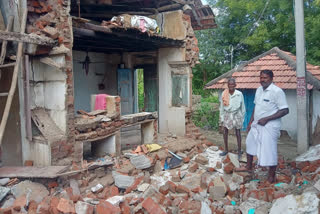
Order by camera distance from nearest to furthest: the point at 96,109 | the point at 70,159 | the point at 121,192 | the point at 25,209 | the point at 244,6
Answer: the point at 25,209 < the point at 121,192 < the point at 70,159 < the point at 96,109 < the point at 244,6

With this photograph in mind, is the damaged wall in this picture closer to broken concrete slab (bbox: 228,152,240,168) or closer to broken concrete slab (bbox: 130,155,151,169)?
broken concrete slab (bbox: 130,155,151,169)

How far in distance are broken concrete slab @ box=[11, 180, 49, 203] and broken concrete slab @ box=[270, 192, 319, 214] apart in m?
3.46

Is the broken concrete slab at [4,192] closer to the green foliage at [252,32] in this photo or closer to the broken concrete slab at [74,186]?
the broken concrete slab at [74,186]

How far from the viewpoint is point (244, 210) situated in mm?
3918

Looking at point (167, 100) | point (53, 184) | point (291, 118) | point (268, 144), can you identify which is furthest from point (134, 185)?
point (291, 118)

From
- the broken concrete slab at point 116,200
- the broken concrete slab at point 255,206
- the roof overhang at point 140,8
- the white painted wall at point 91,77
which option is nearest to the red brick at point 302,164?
the broken concrete slab at point 255,206

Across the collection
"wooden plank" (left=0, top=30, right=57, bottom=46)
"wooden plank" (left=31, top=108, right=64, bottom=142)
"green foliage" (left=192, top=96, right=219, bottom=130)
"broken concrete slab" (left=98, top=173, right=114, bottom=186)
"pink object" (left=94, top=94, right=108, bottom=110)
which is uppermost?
"wooden plank" (left=0, top=30, right=57, bottom=46)

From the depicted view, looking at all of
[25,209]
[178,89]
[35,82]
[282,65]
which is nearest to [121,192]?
[25,209]

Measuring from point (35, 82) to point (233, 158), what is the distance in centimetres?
430

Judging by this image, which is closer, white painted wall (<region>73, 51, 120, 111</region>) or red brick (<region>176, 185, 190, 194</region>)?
red brick (<region>176, 185, 190, 194</region>)

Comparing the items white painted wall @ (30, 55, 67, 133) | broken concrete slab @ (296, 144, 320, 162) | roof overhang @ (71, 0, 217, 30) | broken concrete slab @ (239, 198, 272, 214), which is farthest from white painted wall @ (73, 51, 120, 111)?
broken concrete slab @ (239, 198, 272, 214)

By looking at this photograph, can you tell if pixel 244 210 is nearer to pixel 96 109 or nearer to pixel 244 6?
pixel 96 109

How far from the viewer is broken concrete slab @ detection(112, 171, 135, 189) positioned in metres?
5.30

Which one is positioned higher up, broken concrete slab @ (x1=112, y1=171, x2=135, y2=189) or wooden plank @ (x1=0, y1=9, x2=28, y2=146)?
wooden plank @ (x1=0, y1=9, x2=28, y2=146)
